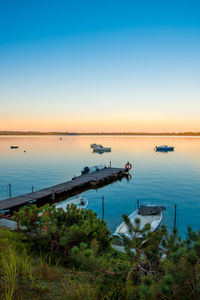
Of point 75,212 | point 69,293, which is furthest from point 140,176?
point 69,293

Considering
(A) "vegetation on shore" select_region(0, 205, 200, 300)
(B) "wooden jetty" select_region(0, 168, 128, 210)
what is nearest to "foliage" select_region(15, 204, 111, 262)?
(A) "vegetation on shore" select_region(0, 205, 200, 300)

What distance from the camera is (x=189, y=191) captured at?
1369 inches

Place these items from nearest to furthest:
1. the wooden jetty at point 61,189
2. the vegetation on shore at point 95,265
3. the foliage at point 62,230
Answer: the vegetation on shore at point 95,265 → the foliage at point 62,230 → the wooden jetty at point 61,189

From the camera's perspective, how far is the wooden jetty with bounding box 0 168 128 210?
24206 millimetres

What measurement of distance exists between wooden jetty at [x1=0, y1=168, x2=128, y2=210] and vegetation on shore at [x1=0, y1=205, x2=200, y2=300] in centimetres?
1642

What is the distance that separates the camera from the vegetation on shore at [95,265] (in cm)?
409

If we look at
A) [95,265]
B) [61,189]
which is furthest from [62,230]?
[61,189]

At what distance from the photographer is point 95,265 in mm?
4211

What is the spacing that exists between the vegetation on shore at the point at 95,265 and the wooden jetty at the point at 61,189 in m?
16.4

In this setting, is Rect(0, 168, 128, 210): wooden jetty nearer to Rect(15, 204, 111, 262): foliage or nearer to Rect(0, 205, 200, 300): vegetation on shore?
Rect(15, 204, 111, 262): foliage

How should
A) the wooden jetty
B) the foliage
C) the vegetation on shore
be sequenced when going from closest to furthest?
the vegetation on shore
the foliage
the wooden jetty

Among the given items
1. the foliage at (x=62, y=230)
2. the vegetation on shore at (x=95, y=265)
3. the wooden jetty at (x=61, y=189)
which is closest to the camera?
the vegetation on shore at (x=95, y=265)

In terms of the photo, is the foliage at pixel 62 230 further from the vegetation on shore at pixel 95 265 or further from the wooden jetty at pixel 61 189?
the wooden jetty at pixel 61 189

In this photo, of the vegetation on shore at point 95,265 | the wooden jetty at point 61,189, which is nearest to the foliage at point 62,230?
the vegetation on shore at point 95,265
